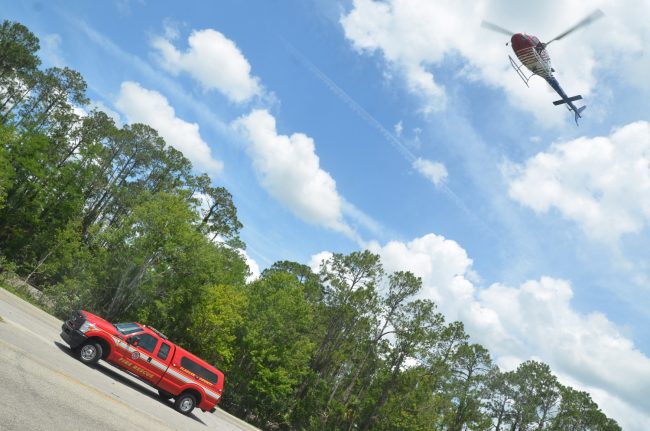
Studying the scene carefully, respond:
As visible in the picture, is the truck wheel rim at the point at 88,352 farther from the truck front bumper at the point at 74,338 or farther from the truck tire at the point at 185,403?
the truck tire at the point at 185,403

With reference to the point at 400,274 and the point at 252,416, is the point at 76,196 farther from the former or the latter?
the point at 400,274

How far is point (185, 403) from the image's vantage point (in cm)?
1617

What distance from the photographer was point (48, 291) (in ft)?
96.2

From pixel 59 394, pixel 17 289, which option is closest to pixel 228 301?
pixel 17 289

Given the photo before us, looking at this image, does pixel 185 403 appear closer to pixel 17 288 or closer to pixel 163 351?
pixel 163 351

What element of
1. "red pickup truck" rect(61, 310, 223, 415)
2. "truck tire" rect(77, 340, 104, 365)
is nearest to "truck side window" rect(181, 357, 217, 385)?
"red pickup truck" rect(61, 310, 223, 415)

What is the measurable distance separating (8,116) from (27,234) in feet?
37.1

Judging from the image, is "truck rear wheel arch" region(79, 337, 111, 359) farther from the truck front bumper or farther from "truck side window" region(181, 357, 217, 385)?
"truck side window" region(181, 357, 217, 385)

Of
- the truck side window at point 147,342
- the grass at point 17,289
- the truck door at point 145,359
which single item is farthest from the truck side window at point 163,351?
the grass at point 17,289

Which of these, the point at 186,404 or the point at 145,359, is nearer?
the point at 145,359

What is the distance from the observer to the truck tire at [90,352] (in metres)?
14.1

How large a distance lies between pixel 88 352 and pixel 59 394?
557 centimetres

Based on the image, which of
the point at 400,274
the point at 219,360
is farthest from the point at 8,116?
the point at 400,274

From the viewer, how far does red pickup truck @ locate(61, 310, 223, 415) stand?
14148 mm
